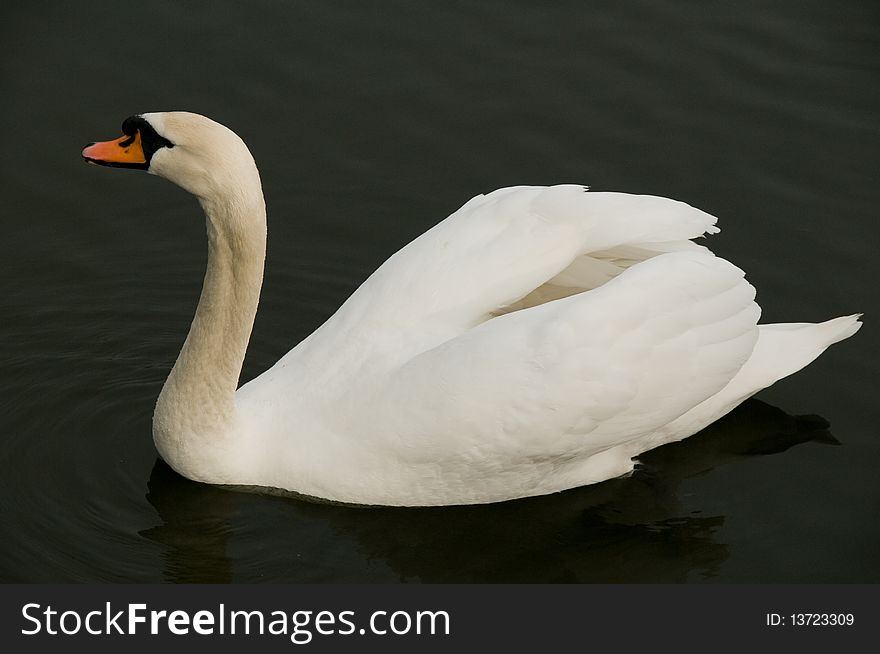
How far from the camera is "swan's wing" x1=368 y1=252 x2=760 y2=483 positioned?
23.4ft

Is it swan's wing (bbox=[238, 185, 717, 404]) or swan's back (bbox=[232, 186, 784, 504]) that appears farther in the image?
swan's wing (bbox=[238, 185, 717, 404])

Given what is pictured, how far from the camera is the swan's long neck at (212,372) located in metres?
7.29

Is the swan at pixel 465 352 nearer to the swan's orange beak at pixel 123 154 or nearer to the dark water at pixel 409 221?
the swan's orange beak at pixel 123 154

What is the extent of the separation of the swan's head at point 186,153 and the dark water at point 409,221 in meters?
1.85

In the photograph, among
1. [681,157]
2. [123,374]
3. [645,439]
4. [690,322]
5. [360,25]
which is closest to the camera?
[690,322]

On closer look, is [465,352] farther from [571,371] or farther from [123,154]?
[123,154]

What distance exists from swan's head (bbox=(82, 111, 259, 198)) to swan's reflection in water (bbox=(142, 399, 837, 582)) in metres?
1.86

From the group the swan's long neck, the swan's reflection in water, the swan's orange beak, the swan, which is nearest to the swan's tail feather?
the swan

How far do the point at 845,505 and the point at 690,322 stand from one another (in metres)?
1.57

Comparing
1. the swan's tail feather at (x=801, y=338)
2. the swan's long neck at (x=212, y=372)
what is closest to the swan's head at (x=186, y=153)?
the swan's long neck at (x=212, y=372)

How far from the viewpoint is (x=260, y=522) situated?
25.1ft

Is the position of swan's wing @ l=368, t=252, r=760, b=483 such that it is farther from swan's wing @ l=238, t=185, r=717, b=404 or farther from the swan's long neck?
the swan's long neck

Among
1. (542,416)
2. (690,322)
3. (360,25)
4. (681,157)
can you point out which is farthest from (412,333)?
(360,25)

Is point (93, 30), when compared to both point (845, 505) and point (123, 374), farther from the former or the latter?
point (845, 505)
